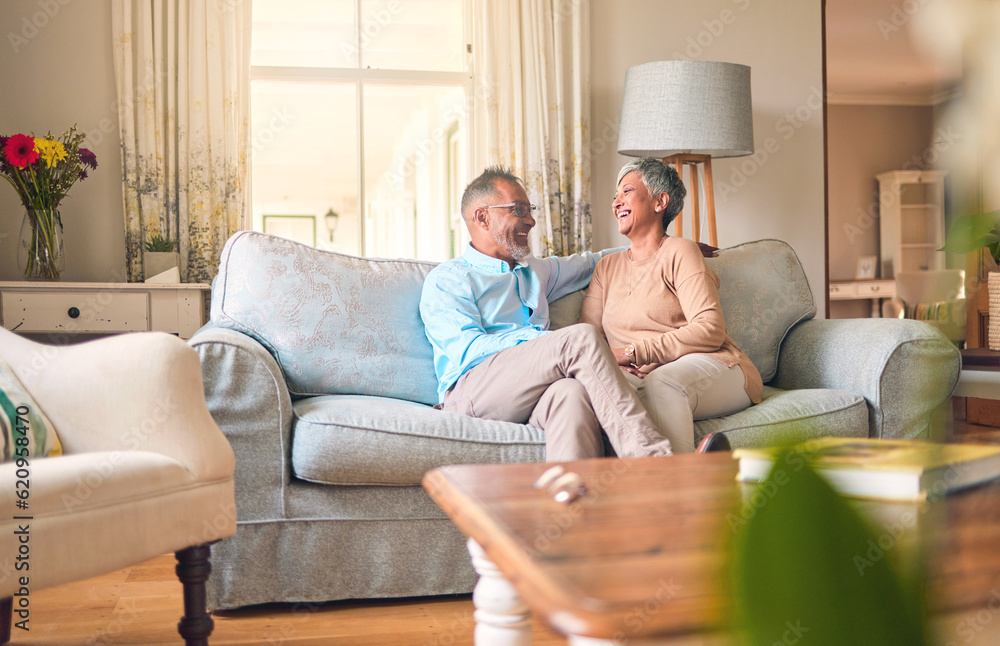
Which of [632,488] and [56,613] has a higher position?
[632,488]

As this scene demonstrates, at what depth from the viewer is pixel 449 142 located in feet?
13.5

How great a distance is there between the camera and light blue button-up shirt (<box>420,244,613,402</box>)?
216 cm

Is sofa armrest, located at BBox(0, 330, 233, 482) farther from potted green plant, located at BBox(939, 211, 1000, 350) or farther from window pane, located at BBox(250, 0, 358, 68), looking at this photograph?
window pane, located at BBox(250, 0, 358, 68)

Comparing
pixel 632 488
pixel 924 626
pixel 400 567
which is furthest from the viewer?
pixel 400 567

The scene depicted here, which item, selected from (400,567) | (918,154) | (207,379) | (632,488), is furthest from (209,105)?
(918,154)

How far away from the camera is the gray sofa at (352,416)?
5.85 ft

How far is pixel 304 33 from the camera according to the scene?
12.8 ft

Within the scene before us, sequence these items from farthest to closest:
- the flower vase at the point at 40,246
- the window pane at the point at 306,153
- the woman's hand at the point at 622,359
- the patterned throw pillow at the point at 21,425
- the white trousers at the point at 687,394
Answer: the window pane at the point at 306,153
the flower vase at the point at 40,246
the woman's hand at the point at 622,359
the white trousers at the point at 687,394
the patterned throw pillow at the point at 21,425

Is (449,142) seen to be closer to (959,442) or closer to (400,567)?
(400,567)

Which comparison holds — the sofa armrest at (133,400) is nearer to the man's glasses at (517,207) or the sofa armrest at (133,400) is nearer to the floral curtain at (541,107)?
the man's glasses at (517,207)

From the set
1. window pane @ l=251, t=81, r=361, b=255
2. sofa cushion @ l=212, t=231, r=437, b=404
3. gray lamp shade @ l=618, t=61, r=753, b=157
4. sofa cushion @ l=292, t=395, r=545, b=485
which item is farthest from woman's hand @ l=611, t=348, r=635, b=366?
window pane @ l=251, t=81, r=361, b=255

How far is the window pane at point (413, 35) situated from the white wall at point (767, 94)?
2.81ft

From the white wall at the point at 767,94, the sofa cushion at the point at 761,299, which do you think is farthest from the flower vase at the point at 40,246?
the white wall at the point at 767,94

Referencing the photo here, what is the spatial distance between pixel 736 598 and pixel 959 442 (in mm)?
60
